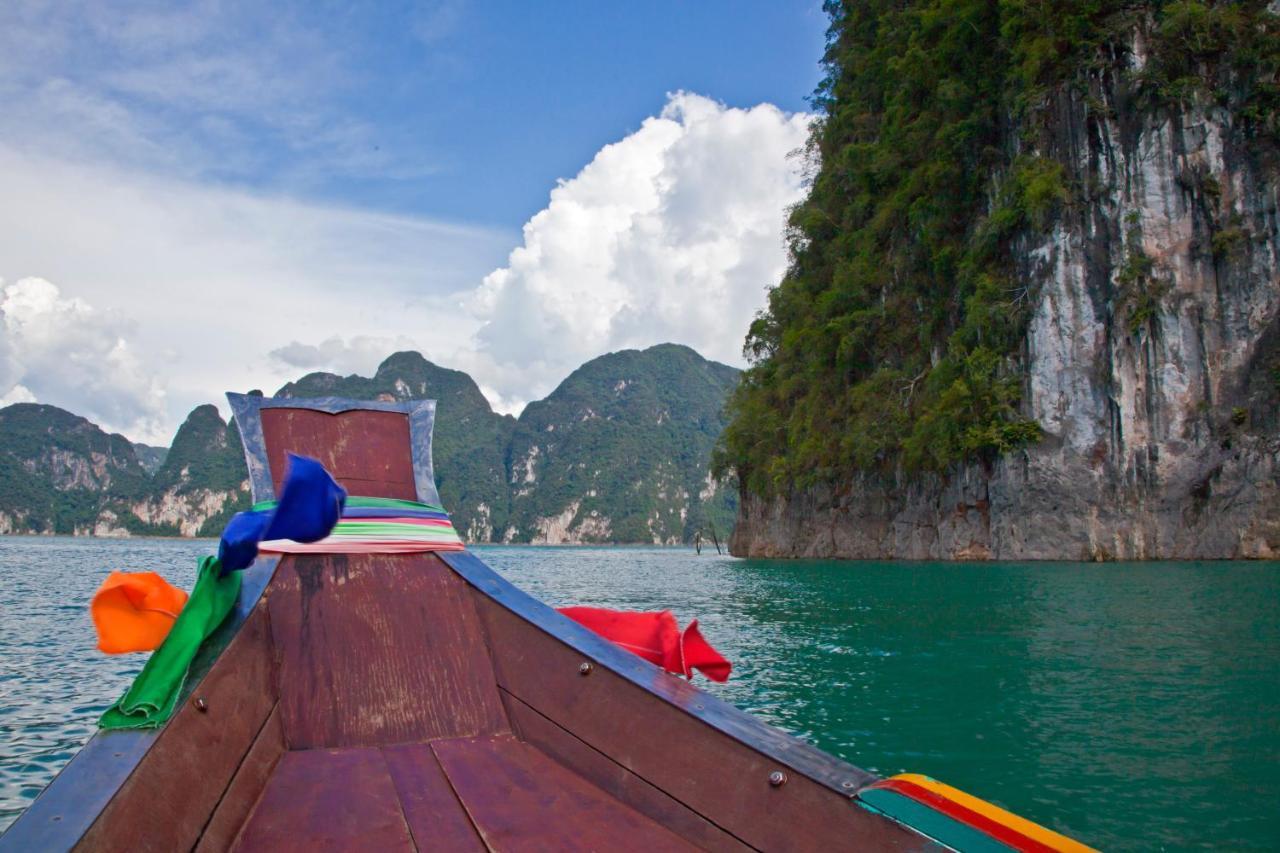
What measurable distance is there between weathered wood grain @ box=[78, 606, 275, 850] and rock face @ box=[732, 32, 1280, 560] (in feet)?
77.8

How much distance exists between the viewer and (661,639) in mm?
3201

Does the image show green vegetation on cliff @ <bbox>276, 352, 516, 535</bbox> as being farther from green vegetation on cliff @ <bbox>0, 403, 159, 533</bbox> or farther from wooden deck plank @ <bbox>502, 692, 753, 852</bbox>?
wooden deck plank @ <bbox>502, 692, 753, 852</bbox>

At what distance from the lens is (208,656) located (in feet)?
8.14

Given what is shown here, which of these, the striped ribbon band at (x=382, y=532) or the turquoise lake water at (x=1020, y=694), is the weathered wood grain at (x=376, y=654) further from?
the turquoise lake water at (x=1020, y=694)

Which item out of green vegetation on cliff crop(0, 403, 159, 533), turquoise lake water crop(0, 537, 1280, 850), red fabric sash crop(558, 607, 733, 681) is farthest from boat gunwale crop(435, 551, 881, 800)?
green vegetation on cliff crop(0, 403, 159, 533)

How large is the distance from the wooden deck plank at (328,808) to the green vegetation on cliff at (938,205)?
80.4ft

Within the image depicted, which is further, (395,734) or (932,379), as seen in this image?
(932,379)

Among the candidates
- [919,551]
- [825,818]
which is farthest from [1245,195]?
[825,818]

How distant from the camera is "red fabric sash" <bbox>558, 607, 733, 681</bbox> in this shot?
296cm

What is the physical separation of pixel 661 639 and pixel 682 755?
3.06 ft

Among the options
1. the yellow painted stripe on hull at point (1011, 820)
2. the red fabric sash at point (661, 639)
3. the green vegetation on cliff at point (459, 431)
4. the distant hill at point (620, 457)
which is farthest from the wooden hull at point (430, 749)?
the distant hill at point (620, 457)

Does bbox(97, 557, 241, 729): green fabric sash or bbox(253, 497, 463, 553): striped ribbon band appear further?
bbox(253, 497, 463, 553): striped ribbon band

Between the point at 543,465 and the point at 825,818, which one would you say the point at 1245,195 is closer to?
the point at 825,818

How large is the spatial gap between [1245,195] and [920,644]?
20571 mm
